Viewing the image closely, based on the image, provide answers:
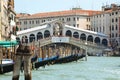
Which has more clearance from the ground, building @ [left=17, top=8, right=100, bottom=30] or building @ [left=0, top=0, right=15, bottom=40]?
building @ [left=17, top=8, right=100, bottom=30]

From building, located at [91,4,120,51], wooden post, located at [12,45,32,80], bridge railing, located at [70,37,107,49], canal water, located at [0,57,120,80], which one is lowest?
canal water, located at [0,57,120,80]

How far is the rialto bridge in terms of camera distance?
44.4 meters

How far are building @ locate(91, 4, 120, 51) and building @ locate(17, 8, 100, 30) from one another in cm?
106

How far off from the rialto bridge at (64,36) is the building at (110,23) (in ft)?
6.91

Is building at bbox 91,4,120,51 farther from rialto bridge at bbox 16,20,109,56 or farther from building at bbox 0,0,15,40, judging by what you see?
building at bbox 0,0,15,40

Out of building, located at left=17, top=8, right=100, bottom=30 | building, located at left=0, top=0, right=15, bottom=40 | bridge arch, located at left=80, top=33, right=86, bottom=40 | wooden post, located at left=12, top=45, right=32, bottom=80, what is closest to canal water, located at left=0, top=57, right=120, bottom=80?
wooden post, located at left=12, top=45, right=32, bottom=80

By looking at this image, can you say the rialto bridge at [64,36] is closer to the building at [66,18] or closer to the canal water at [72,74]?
the building at [66,18]

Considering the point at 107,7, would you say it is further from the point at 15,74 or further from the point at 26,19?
the point at 15,74

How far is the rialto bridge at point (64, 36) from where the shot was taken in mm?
44406

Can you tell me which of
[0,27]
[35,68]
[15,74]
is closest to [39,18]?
[0,27]

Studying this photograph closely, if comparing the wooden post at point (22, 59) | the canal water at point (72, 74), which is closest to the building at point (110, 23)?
the canal water at point (72, 74)

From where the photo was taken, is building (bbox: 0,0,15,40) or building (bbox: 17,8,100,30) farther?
building (bbox: 17,8,100,30)

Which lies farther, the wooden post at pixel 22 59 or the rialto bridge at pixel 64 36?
the rialto bridge at pixel 64 36

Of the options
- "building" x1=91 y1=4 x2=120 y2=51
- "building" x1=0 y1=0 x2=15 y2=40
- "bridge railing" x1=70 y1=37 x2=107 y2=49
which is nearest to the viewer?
"building" x1=0 y1=0 x2=15 y2=40
